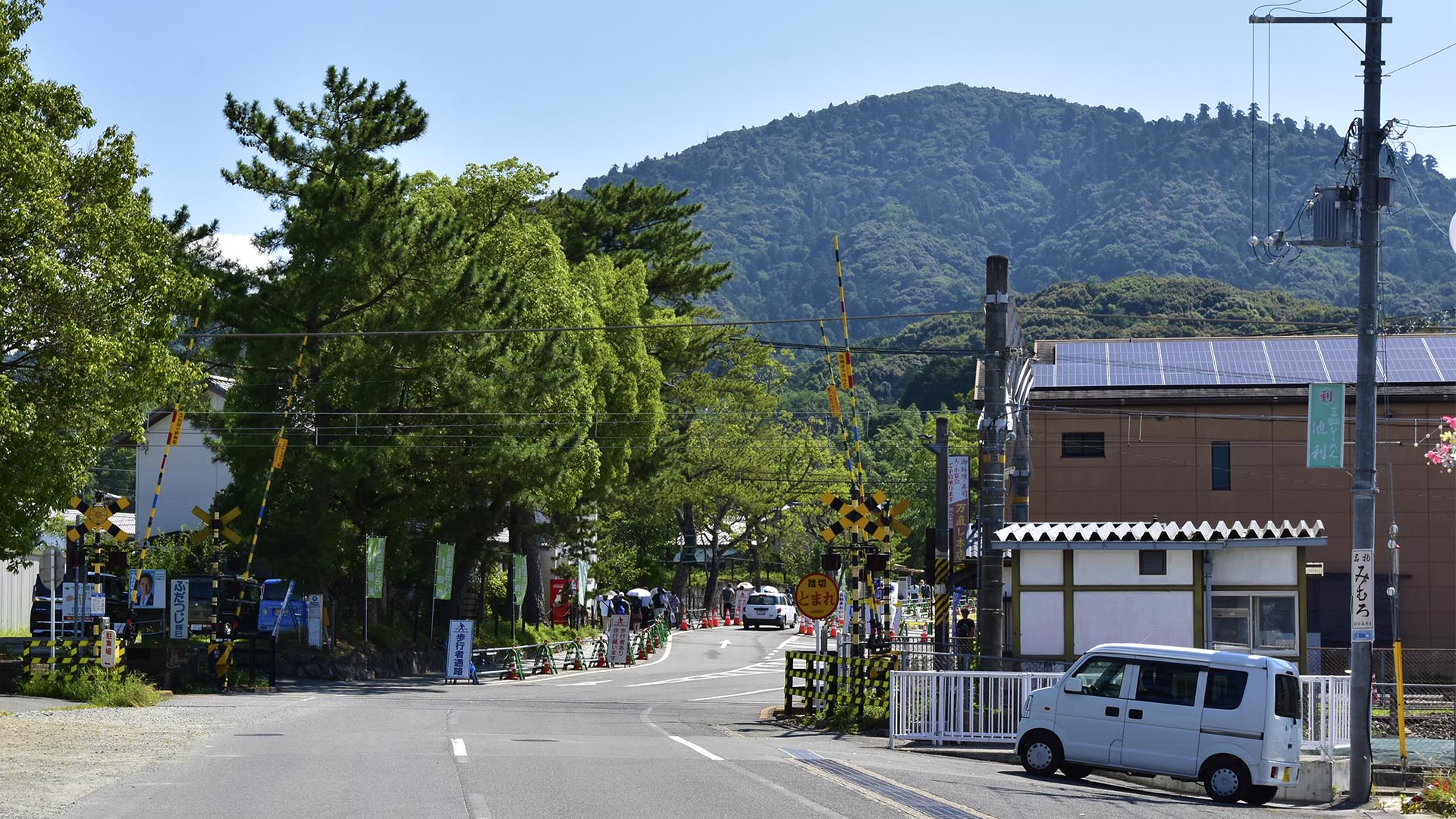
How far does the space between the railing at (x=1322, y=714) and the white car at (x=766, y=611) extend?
47336 millimetres

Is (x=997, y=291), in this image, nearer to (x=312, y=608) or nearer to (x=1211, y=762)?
(x=1211, y=762)

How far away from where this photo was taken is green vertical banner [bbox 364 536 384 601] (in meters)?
33.3

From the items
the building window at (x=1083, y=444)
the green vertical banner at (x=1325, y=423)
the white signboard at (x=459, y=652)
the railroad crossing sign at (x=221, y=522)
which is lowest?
the white signboard at (x=459, y=652)

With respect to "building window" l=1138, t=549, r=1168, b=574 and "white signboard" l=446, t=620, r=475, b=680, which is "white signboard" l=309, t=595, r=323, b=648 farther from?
"building window" l=1138, t=549, r=1168, b=574

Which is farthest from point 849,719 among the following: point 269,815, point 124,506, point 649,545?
point 649,545

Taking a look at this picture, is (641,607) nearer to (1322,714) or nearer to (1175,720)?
(1322,714)

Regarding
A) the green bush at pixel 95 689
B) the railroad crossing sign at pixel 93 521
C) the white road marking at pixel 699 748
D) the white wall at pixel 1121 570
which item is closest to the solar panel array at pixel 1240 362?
the white wall at pixel 1121 570

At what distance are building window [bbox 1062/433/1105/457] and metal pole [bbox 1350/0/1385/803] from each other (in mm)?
24279

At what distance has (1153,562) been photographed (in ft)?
76.2

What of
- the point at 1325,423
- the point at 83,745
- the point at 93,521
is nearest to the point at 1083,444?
the point at 1325,423

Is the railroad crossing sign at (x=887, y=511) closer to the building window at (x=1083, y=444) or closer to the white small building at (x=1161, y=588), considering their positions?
the white small building at (x=1161, y=588)

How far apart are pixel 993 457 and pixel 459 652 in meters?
16.2

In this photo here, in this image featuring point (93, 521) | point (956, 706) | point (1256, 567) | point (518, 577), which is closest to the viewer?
point (956, 706)

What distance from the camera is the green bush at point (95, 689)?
22.8 m
